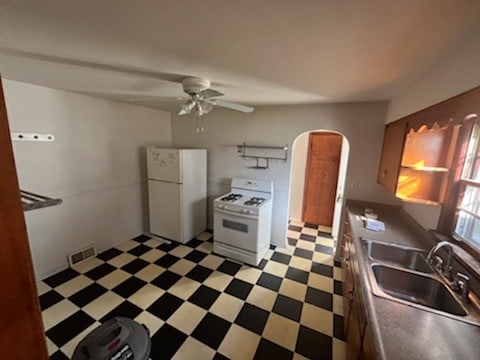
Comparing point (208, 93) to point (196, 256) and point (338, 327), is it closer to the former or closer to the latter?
point (196, 256)

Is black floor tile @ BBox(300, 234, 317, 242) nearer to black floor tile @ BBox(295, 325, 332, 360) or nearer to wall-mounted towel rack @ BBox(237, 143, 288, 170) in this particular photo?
wall-mounted towel rack @ BBox(237, 143, 288, 170)

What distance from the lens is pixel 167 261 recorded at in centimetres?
285

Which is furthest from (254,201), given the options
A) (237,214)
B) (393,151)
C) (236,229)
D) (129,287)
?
(129,287)

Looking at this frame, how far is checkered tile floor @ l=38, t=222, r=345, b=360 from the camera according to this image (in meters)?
1.74

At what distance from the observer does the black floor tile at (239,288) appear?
230cm

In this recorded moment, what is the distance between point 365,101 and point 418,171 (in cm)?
118

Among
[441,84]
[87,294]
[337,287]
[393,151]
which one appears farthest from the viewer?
[337,287]

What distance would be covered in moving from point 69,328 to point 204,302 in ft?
3.80

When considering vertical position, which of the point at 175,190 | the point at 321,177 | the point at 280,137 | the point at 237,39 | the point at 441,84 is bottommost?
the point at 175,190

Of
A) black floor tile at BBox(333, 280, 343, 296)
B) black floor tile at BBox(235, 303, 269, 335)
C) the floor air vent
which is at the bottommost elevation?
black floor tile at BBox(235, 303, 269, 335)

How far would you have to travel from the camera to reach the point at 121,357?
120cm

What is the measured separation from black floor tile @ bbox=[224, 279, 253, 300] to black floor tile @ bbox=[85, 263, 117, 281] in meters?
1.47

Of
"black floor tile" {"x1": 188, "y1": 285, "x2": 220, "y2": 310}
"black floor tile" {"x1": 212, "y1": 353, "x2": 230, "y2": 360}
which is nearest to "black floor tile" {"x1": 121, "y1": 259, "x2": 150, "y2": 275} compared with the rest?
"black floor tile" {"x1": 188, "y1": 285, "x2": 220, "y2": 310}

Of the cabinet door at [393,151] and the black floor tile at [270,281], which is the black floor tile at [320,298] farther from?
the cabinet door at [393,151]
